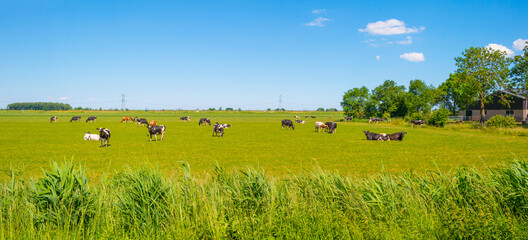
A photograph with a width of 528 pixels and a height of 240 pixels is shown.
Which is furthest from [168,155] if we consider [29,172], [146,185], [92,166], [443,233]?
[443,233]

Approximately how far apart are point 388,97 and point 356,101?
34.2ft

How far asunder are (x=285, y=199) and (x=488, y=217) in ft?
11.5

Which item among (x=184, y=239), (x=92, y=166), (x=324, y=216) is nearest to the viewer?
(x=184, y=239)

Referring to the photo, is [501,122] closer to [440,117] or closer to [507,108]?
[440,117]

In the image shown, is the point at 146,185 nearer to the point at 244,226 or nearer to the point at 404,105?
the point at 244,226

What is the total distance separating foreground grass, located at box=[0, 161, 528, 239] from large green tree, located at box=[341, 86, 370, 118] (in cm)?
9424

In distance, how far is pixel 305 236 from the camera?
485 centimetres

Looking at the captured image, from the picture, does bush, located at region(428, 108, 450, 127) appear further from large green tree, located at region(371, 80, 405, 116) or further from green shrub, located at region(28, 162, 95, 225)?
green shrub, located at region(28, 162, 95, 225)

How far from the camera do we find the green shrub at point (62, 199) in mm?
5160

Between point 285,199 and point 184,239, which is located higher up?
point 285,199

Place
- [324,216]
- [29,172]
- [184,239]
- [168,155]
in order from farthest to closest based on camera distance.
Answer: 1. [168,155]
2. [29,172]
3. [324,216]
4. [184,239]

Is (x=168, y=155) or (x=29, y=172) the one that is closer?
(x=29, y=172)

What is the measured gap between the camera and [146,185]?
560cm

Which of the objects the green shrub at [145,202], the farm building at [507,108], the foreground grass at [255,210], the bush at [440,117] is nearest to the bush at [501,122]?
the bush at [440,117]
